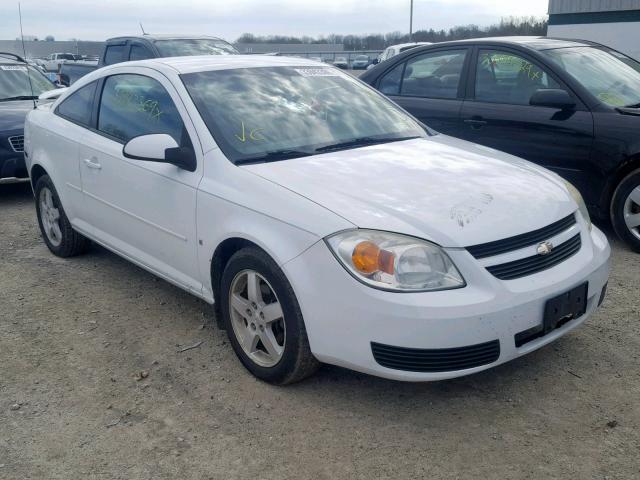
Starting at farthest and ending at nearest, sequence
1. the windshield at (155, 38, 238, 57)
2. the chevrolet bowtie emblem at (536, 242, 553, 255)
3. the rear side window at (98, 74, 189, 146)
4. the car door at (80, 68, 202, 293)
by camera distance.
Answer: the windshield at (155, 38, 238, 57) < the rear side window at (98, 74, 189, 146) < the car door at (80, 68, 202, 293) < the chevrolet bowtie emblem at (536, 242, 553, 255)

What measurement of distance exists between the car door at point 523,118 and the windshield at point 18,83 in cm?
545

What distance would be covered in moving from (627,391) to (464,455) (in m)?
0.98

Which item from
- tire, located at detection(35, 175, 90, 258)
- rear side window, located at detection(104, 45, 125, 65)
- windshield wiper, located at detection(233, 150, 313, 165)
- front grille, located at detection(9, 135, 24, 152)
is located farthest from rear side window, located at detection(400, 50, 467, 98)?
rear side window, located at detection(104, 45, 125, 65)

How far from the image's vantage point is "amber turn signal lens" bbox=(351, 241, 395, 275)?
2848mm

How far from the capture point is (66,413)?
10.6 feet

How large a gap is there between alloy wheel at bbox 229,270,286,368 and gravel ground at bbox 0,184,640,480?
0.54ft

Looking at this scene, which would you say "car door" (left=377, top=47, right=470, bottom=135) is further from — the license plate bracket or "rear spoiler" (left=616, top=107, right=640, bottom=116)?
the license plate bracket

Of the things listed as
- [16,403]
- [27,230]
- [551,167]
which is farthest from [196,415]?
[27,230]

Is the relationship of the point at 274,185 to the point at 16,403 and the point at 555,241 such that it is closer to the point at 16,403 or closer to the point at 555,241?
the point at 555,241

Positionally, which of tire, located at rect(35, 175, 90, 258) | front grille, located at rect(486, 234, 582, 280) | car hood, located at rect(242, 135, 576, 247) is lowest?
tire, located at rect(35, 175, 90, 258)

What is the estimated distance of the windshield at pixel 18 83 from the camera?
8.59 m

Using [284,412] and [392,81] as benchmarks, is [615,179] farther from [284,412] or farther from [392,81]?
[284,412]

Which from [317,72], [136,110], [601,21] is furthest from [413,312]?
[601,21]

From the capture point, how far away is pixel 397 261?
285 centimetres
